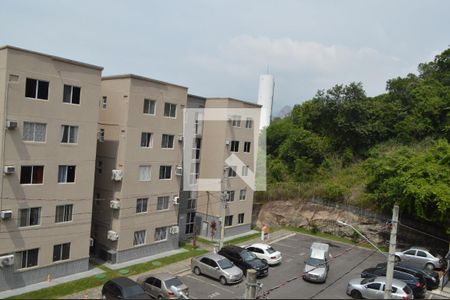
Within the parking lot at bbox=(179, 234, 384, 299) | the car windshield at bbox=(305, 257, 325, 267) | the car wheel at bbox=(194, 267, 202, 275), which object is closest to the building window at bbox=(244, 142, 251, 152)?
the parking lot at bbox=(179, 234, 384, 299)

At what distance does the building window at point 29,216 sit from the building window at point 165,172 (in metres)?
9.20

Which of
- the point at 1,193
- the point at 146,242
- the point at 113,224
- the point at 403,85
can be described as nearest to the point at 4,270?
the point at 1,193

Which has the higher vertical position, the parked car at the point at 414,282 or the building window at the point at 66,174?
the building window at the point at 66,174

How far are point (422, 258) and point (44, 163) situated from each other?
25.7 m

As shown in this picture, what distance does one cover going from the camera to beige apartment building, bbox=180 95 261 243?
33.4 meters

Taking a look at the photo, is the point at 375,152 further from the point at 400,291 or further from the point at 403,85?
the point at 400,291

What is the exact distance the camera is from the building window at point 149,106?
26.9 meters

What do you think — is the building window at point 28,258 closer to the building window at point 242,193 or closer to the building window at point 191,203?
the building window at point 191,203

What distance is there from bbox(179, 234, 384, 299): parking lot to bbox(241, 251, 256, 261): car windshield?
162 centimetres

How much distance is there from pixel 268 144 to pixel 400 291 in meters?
33.9

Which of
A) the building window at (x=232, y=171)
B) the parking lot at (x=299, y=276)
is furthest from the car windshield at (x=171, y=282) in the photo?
the building window at (x=232, y=171)

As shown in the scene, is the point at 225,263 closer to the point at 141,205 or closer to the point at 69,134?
the point at 141,205

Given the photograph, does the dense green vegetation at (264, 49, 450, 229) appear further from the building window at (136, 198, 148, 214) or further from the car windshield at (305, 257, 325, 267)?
the building window at (136, 198, 148, 214)

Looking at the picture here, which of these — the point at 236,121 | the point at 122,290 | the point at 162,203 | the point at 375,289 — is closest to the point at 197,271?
the point at 162,203
